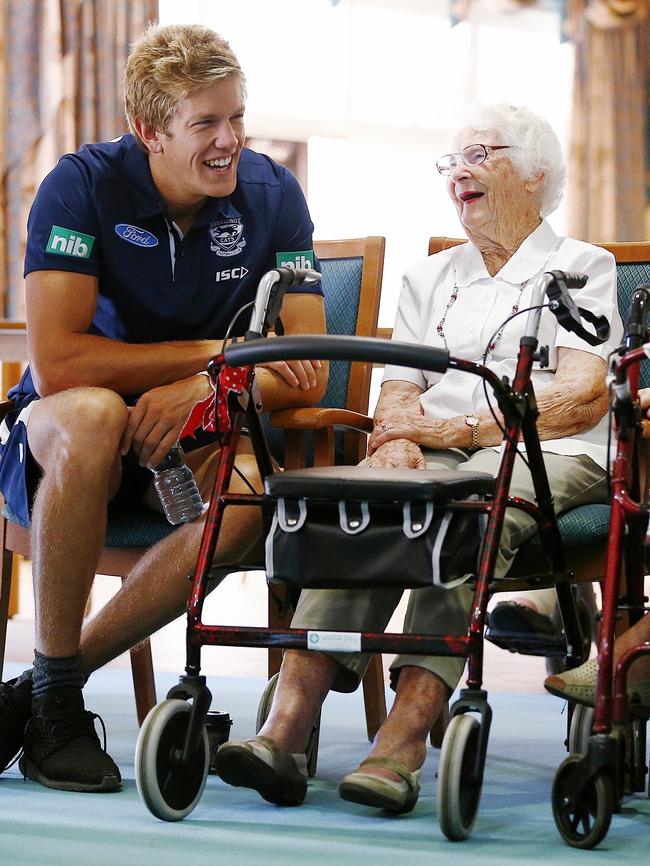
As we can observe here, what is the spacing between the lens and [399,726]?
1624mm

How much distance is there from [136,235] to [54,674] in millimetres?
758

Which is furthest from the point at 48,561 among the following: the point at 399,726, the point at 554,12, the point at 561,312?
the point at 554,12

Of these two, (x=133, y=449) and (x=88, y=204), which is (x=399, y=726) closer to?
(x=133, y=449)

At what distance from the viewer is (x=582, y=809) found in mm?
1462

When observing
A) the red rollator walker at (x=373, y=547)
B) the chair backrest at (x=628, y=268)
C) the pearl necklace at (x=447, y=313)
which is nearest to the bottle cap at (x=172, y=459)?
the red rollator walker at (x=373, y=547)

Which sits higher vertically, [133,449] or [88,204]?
[88,204]

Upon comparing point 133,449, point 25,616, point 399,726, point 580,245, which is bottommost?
point 25,616

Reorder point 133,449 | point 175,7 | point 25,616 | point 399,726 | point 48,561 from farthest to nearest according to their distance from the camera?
point 175,7, point 25,616, point 133,449, point 48,561, point 399,726

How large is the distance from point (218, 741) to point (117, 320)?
2.46ft

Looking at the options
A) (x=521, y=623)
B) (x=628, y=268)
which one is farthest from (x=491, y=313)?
(x=521, y=623)

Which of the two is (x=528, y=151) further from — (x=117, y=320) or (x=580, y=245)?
(x=117, y=320)

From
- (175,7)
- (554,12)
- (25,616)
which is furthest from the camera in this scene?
(554,12)

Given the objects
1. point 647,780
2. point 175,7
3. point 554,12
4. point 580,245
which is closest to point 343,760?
point 647,780

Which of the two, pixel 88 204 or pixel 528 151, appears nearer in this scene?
pixel 88 204
